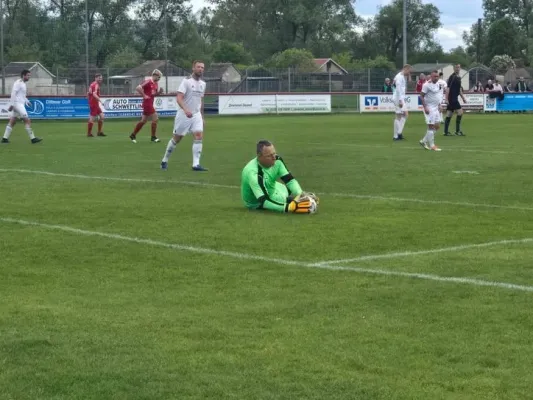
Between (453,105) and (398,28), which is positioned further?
(398,28)

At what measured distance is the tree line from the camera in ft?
311

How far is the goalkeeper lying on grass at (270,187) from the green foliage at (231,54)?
10089 cm

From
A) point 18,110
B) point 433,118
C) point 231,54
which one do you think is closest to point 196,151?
point 433,118

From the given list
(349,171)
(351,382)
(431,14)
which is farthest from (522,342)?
(431,14)

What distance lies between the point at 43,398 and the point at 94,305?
2.41 meters

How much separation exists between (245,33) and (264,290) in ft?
393

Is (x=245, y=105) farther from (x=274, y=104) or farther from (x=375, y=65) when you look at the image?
(x=375, y=65)

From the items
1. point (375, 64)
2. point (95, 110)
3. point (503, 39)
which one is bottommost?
point (95, 110)

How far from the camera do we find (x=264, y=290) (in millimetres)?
8953

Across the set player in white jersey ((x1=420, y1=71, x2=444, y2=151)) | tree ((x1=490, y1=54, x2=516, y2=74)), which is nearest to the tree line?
tree ((x1=490, y1=54, x2=516, y2=74))

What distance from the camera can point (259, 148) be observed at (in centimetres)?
1373

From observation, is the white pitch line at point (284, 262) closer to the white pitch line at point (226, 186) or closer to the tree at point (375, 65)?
the white pitch line at point (226, 186)

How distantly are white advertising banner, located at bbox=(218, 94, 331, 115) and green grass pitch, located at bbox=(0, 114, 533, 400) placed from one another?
109 feet

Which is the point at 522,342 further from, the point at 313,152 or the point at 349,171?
the point at 313,152
